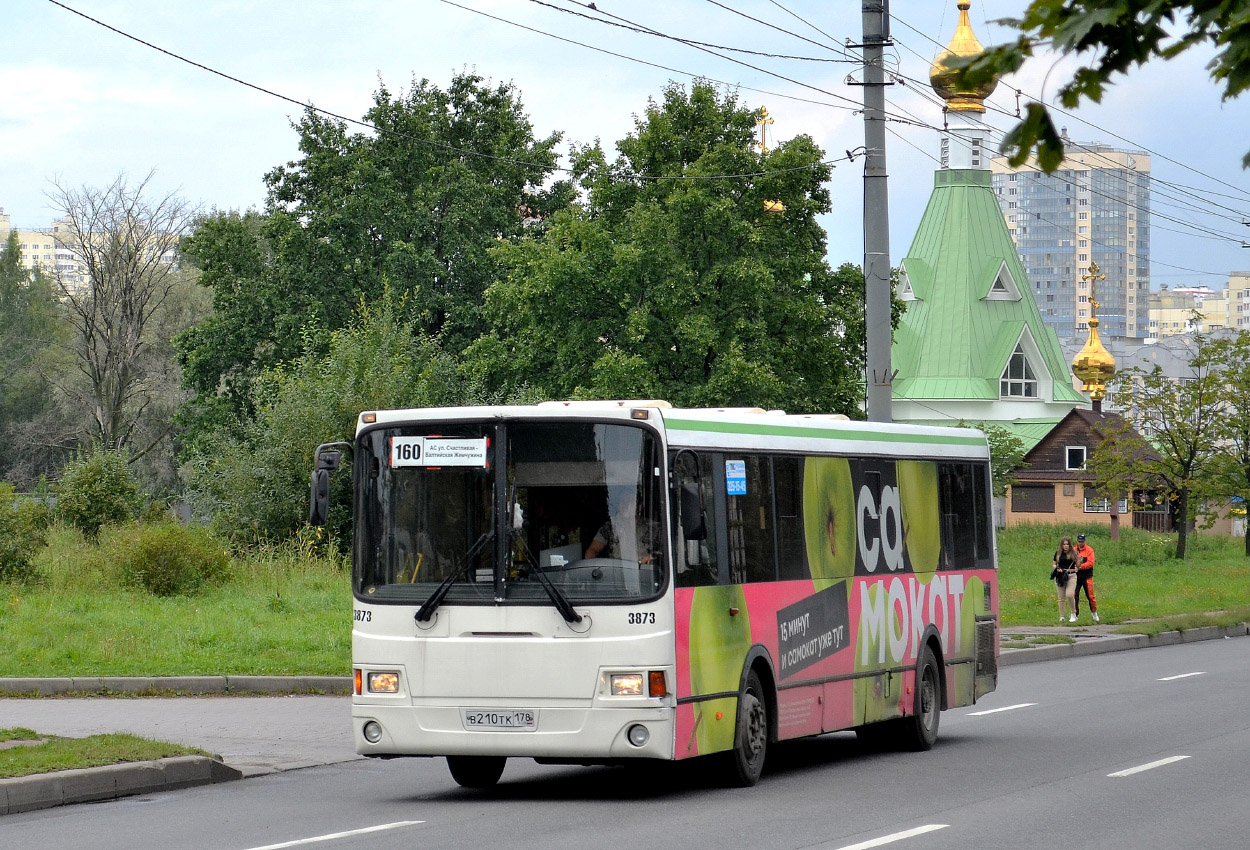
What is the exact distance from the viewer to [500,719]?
439 inches

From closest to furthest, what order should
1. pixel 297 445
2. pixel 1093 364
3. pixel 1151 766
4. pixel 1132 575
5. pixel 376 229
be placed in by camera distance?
pixel 1151 766
pixel 297 445
pixel 1132 575
pixel 376 229
pixel 1093 364

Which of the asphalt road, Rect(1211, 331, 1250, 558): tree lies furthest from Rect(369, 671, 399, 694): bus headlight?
Rect(1211, 331, 1250, 558): tree

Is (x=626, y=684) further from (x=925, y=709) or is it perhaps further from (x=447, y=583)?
(x=925, y=709)

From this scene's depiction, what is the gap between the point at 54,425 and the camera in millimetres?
80750

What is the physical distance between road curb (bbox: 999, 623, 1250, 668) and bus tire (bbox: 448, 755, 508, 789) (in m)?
14.4

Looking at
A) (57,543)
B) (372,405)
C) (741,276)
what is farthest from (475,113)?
(57,543)

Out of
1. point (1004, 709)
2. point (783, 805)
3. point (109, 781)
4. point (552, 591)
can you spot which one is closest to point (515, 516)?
point (552, 591)

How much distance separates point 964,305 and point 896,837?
73351 millimetres

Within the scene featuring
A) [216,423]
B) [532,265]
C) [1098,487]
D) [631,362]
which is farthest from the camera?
[1098,487]

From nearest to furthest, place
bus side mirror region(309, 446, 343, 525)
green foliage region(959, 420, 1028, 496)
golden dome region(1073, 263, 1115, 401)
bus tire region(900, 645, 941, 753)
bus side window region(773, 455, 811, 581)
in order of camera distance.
→ bus side mirror region(309, 446, 343, 525)
bus side window region(773, 455, 811, 581)
bus tire region(900, 645, 941, 753)
green foliage region(959, 420, 1028, 496)
golden dome region(1073, 263, 1115, 401)

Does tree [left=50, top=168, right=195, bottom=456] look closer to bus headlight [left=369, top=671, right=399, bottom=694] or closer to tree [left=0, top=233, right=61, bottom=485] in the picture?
tree [left=0, top=233, right=61, bottom=485]

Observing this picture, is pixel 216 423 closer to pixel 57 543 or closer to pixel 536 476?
pixel 57 543

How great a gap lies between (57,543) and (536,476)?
2414cm

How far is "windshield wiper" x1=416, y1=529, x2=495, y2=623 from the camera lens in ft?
37.2
